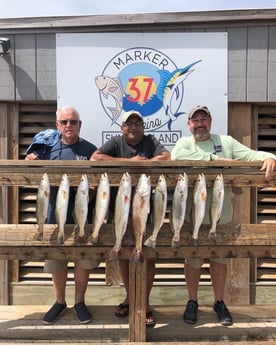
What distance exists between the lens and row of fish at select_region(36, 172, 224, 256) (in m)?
3.05

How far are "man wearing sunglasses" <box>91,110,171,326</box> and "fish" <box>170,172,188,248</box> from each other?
47cm

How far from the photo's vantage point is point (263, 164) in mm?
3256

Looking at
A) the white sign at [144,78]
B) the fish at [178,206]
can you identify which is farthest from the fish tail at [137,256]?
the white sign at [144,78]

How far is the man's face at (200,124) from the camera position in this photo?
3551 mm

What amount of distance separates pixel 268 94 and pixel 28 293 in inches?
136

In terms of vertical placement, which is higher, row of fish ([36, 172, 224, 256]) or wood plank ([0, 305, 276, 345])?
row of fish ([36, 172, 224, 256])

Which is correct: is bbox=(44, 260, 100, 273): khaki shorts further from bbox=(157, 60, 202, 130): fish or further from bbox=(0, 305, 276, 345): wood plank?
bbox=(157, 60, 202, 130): fish

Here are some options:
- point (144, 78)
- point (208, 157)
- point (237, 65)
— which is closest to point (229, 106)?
point (237, 65)

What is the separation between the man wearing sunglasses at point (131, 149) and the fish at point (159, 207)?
1.54ft

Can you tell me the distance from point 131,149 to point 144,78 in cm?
130

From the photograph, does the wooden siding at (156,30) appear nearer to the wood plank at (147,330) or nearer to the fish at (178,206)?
the fish at (178,206)

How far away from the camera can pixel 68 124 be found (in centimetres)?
356

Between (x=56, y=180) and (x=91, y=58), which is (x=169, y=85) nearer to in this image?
(x=91, y=58)

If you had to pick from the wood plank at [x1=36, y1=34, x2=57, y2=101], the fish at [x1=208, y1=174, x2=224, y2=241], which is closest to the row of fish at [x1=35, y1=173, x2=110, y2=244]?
the fish at [x1=208, y1=174, x2=224, y2=241]
